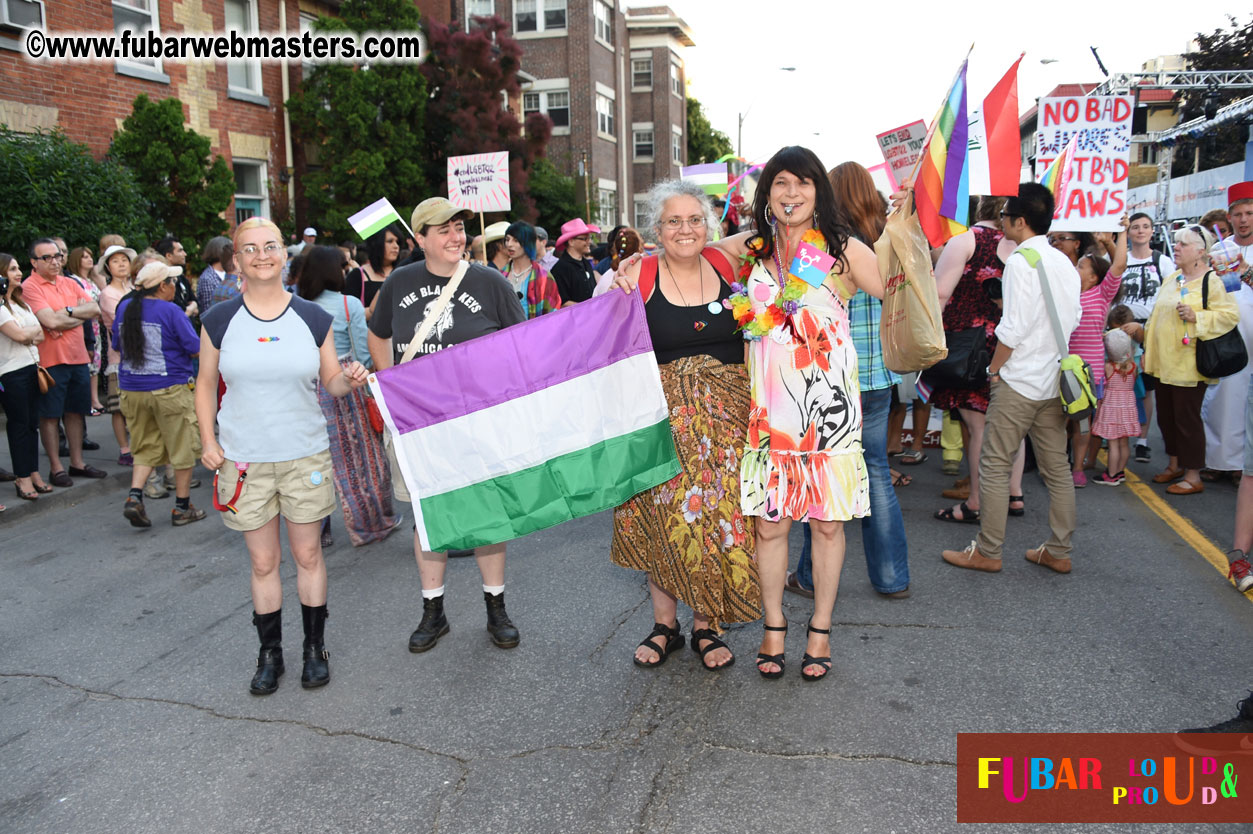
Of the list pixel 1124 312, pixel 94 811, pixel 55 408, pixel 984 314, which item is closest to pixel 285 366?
pixel 94 811

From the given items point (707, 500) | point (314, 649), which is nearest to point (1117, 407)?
point (707, 500)

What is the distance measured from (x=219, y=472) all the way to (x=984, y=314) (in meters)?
4.62

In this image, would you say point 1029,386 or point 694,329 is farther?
point 1029,386

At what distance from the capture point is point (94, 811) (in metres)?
3.23

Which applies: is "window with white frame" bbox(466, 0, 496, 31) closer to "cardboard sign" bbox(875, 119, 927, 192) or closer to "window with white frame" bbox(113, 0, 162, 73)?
"window with white frame" bbox(113, 0, 162, 73)

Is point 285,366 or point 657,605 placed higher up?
point 285,366

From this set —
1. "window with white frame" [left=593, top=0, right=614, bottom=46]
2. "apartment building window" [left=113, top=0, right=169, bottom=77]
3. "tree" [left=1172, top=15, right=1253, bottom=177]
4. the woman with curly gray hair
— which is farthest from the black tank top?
"window with white frame" [left=593, top=0, right=614, bottom=46]

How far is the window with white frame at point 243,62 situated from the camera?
54.3ft

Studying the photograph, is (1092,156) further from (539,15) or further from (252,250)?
Result: (539,15)

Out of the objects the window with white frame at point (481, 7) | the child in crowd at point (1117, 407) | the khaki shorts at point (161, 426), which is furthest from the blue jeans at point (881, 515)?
the window with white frame at point (481, 7)

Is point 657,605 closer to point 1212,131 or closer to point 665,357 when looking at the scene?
point 665,357

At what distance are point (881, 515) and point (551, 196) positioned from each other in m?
26.2

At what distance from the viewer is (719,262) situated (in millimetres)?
3998

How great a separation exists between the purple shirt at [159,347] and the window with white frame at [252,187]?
1066 cm
